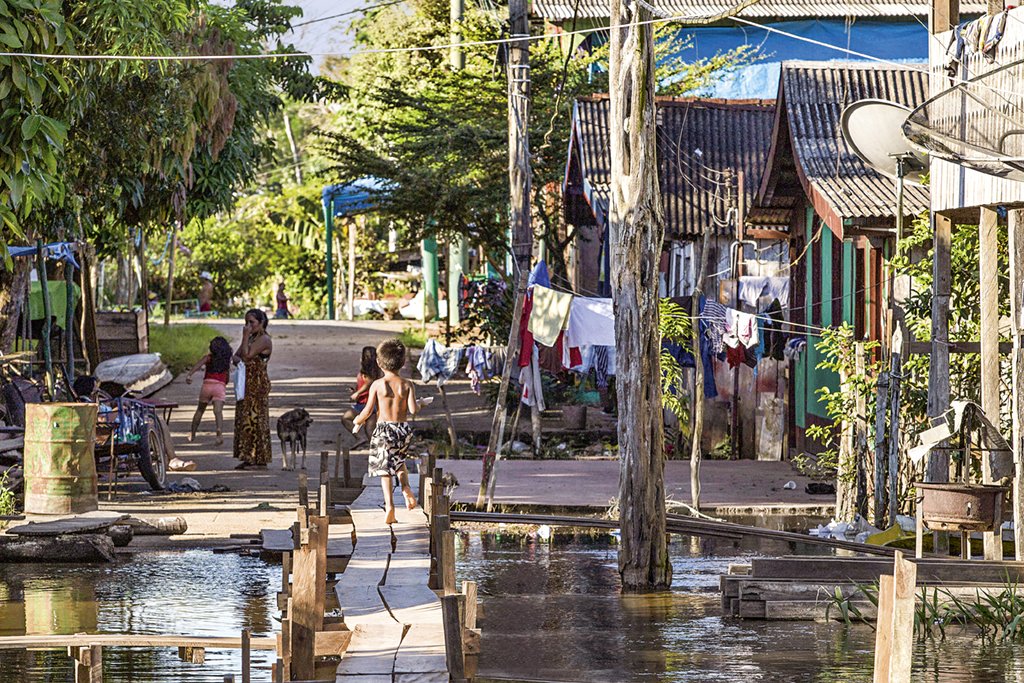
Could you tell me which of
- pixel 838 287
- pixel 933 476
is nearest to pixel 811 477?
pixel 838 287

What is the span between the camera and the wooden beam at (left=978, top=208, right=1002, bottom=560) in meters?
11.5

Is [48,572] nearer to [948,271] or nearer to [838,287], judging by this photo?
[948,271]

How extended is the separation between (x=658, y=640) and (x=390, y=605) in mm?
2094

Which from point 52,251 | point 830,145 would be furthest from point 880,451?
point 52,251

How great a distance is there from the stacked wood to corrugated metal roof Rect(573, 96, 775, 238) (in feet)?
41.2

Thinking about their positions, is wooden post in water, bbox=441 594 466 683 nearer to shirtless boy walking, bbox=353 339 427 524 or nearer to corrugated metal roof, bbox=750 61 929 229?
shirtless boy walking, bbox=353 339 427 524

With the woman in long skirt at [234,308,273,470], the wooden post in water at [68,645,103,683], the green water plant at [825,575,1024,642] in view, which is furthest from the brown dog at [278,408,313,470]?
the wooden post in water at [68,645,103,683]

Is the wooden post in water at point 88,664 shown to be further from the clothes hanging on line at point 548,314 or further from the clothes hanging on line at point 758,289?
the clothes hanging on line at point 758,289

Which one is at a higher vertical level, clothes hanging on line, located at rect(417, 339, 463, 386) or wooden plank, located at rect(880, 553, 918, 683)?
clothes hanging on line, located at rect(417, 339, 463, 386)

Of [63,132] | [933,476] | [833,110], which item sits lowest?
[933,476]

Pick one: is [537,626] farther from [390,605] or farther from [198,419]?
[198,419]

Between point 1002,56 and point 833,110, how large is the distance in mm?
8474

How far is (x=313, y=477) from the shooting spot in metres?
18.2

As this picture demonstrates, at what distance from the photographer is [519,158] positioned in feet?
60.4
